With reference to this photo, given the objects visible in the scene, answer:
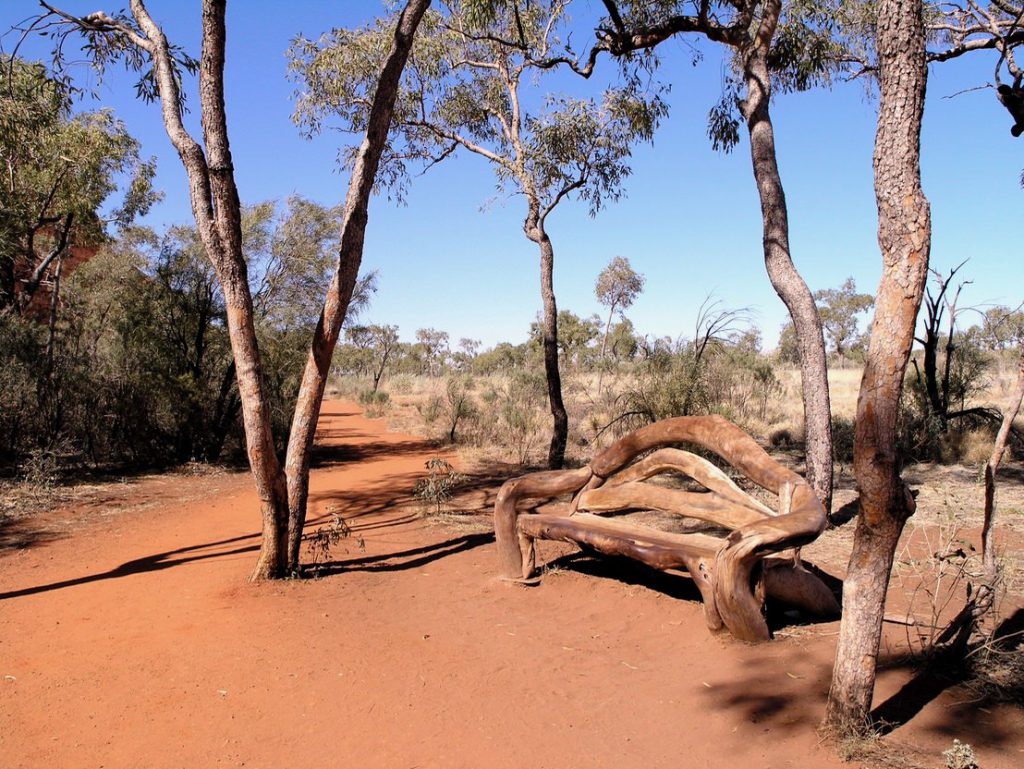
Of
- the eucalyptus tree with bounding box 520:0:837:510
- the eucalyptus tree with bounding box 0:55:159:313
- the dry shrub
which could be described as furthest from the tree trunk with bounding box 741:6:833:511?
the eucalyptus tree with bounding box 0:55:159:313

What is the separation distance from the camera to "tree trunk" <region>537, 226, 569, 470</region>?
1006 centimetres

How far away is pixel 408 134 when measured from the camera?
40.2ft

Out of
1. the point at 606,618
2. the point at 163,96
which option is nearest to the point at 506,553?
the point at 606,618

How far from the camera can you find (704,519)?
484 cm

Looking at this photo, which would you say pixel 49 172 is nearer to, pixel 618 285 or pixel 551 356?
pixel 551 356

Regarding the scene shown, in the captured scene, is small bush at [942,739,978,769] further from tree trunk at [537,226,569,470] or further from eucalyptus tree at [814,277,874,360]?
eucalyptus tree at [814,277,874,360]

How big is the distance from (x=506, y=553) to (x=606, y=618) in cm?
107

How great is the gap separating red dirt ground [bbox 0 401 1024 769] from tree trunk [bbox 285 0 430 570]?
746 millimetres

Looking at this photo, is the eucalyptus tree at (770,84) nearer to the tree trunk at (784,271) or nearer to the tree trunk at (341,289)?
the tree trunk at (784,271)

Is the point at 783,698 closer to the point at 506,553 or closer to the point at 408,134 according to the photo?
the point at 506,553

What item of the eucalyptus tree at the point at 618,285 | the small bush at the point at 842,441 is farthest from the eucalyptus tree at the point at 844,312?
the small bush at the point at 842,441

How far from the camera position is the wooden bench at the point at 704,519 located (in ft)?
13.0

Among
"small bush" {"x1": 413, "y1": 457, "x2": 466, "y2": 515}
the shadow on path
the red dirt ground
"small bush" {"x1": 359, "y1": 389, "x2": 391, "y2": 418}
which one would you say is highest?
"small bush" {"x1": 359, "y1": 389, "x2": 391, "y2": 418}

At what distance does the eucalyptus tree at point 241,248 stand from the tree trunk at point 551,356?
5.03 metres
